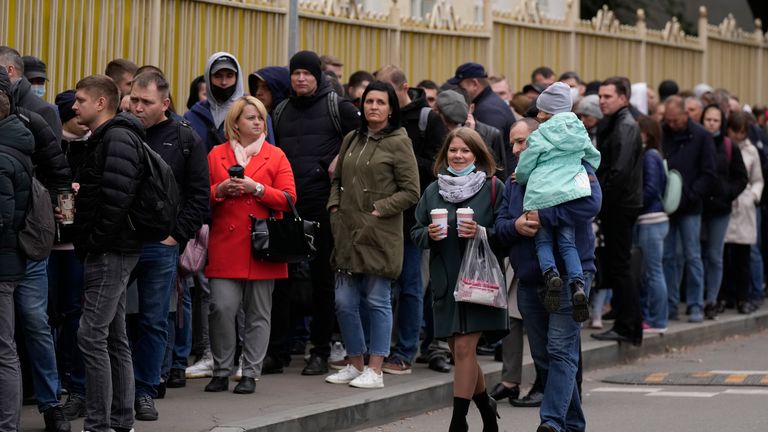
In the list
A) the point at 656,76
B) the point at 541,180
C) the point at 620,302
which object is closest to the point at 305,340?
the point at 620,302

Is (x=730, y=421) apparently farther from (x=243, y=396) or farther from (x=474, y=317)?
(x=243, y=396)

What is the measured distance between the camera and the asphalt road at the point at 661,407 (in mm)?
9438

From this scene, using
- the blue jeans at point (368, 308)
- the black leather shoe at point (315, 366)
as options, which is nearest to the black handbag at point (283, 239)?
the blue jeans at point (368, 308)

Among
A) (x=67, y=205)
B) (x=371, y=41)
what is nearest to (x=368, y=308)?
(x=67, y=205)

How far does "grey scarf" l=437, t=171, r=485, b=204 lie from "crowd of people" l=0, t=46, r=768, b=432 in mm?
13

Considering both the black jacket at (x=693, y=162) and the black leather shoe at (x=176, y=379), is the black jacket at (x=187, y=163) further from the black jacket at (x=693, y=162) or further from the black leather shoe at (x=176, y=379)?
the black jacket at (x=693, y=162)

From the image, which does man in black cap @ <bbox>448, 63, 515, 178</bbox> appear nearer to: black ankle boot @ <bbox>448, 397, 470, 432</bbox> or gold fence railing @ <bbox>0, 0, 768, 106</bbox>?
gold fence railing @ <bbox>0, 0, 768, 106</bbox>

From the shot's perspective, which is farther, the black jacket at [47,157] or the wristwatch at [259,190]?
the wristwatch at [259,190]

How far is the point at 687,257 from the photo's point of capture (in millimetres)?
14602

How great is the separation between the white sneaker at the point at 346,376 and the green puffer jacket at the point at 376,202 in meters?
0.71

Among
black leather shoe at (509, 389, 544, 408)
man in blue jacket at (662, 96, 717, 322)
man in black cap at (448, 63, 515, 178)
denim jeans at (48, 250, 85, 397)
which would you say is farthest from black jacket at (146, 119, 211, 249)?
man in blue jacket at (662, 96, 717, 322)

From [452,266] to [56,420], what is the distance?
2402mm

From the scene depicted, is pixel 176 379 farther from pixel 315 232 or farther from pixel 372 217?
pixel 372 217

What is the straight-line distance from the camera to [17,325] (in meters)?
8.72
